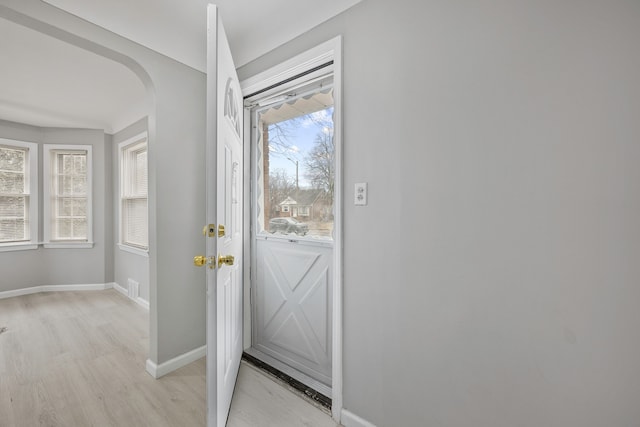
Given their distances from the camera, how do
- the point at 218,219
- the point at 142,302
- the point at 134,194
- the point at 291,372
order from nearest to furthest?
the point at 218,219 < the point at 291,372 < the point at 142,302 < the point at 134,194

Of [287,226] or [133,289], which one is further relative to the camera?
[133,289]

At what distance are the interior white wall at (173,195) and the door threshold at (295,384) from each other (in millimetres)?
490

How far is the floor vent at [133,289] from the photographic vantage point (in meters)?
3.60

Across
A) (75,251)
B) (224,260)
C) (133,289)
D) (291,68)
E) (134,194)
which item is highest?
(291,68)

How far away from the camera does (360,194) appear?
1.48 meters

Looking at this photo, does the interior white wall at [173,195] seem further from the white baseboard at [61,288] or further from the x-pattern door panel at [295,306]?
the white baseboard at [61,288]

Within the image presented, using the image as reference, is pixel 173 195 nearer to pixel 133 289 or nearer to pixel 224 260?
pixel 224 260

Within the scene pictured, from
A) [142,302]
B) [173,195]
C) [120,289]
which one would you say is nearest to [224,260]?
[173,195]

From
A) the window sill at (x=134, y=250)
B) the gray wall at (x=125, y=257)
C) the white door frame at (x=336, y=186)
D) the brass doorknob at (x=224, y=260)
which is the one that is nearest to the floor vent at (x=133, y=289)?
the gray wall at (x=125, y=257)

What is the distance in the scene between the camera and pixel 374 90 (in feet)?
4.66

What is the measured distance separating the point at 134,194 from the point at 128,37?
8.44 ft

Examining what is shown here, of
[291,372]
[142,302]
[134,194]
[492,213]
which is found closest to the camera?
[492,213]

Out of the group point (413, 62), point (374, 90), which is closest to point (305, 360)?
point (374, 90)

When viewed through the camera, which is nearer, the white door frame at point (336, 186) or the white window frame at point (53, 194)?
the white door frame at point (336, 186)
